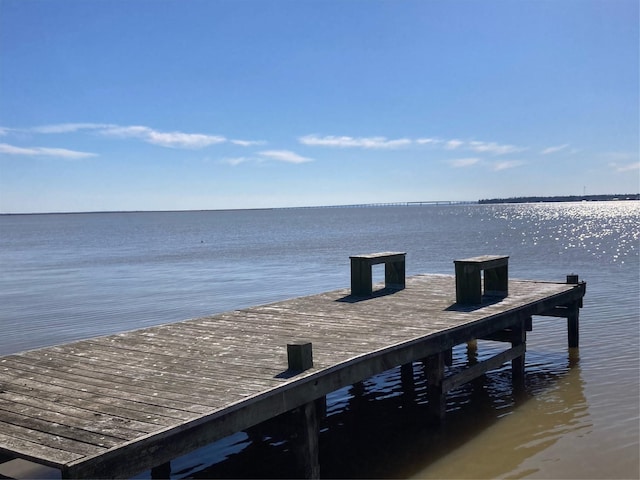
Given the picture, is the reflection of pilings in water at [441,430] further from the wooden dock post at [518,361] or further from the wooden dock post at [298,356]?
the wooden dock post at [298,356]

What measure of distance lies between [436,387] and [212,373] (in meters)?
4.38

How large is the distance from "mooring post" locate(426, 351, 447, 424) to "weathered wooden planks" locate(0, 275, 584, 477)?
0.29 m

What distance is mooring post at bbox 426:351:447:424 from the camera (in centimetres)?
1004

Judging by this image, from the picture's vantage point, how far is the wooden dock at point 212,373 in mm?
5500

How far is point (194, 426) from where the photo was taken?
582 cm

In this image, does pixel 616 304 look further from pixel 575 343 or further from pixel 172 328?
pixel 172 328

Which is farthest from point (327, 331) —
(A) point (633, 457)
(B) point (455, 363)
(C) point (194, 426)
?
(B) point (455, 363)

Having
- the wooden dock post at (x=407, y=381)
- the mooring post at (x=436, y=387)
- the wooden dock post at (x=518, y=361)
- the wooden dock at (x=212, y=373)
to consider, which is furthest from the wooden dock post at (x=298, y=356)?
the wooden dock post at (x=518, y=361)

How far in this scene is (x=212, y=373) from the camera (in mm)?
7426

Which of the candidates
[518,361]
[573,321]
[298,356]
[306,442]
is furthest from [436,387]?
[573,321]

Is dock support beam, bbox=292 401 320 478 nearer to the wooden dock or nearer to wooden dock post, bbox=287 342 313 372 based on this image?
the wooden dock

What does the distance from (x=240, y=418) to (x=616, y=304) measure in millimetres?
18334

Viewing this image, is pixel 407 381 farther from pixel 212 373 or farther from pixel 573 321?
pixel 212 373

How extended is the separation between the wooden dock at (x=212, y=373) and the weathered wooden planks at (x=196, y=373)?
0.02 meters
